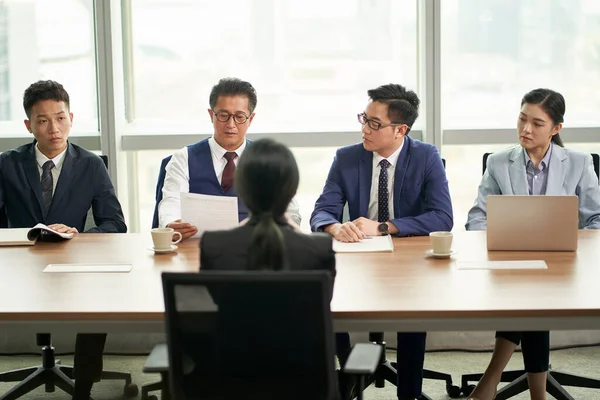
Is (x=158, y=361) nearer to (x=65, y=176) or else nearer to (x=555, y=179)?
(x=65, y=176)

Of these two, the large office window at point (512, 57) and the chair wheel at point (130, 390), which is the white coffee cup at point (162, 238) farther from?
the large office window at point (512, 57)

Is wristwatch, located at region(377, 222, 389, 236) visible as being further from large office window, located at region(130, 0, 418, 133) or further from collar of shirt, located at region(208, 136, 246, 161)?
large office window, located at region(130, 0, 418, 133)

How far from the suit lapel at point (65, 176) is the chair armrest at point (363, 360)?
7.02 ft

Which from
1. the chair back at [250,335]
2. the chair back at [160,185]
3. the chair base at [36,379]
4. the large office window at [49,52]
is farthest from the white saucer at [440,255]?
the large office window at [49,52]

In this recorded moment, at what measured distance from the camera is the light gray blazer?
3934mm

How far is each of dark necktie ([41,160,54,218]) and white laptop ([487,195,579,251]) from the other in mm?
2067

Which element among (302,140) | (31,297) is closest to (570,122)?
(302,140)

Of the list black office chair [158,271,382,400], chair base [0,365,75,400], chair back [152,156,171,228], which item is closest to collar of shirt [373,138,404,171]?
chair back [152,156,171,228]

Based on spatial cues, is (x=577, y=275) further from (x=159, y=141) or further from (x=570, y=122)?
(x=159, y=141)

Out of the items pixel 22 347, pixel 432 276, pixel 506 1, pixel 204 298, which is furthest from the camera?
pixel 506 1

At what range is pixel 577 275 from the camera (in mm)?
2762

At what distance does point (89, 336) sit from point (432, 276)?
1.58 metres

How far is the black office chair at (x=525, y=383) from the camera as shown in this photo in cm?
358

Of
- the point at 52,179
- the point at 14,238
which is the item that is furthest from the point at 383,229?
the point at 52,179
